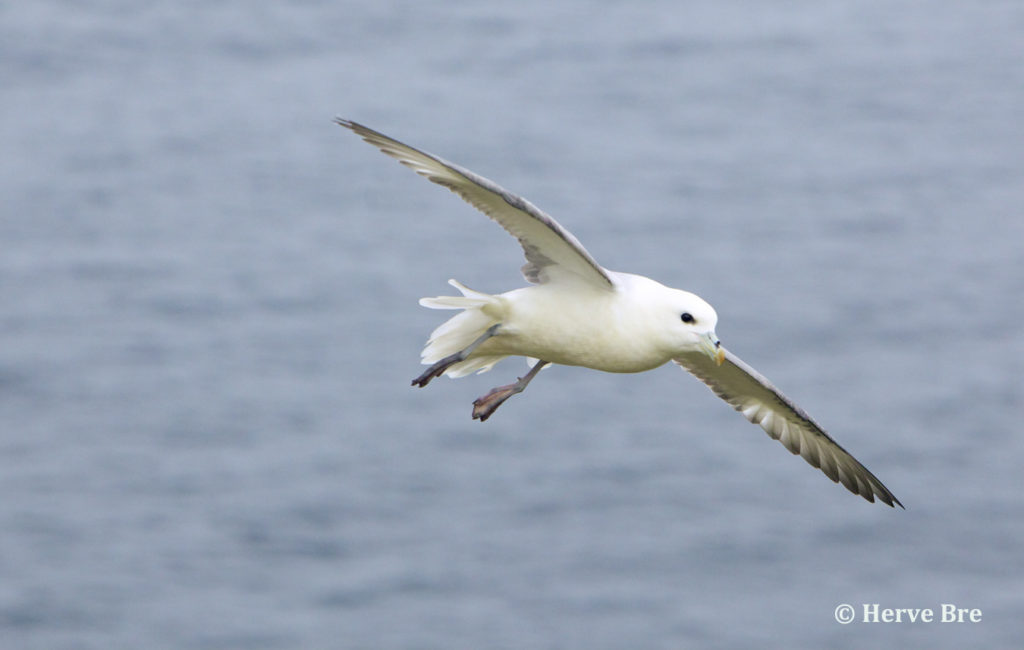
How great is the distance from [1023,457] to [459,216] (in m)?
11.9

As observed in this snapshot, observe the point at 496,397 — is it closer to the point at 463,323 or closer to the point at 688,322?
the point at 463,323

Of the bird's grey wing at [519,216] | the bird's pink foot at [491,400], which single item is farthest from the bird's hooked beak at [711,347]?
the bird's pink foot at [491,400]

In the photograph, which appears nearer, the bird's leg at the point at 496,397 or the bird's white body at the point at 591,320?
the bird's white body at the point at 591,320

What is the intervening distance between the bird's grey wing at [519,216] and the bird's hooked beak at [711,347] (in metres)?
0.58

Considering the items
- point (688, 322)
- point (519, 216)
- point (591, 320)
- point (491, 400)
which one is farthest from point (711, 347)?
point (491, 400)

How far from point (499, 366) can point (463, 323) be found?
24.2 m

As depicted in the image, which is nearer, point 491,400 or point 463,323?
point 463,323

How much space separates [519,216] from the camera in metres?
9.52

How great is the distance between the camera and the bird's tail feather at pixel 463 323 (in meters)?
9.77

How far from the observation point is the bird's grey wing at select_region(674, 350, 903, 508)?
38.1 feet

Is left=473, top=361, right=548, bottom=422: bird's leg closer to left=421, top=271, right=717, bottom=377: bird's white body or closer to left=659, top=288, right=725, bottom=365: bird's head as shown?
left=421, top=271, right=717, bottom=377: bird's white body

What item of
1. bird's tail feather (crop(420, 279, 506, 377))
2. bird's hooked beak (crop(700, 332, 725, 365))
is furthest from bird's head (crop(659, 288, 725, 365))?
bird's tail feather (crop(420, 279, 506, 377))

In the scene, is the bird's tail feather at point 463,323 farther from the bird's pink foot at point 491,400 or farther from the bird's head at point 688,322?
the bird's head at point 688,322

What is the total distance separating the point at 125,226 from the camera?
38562 mm
